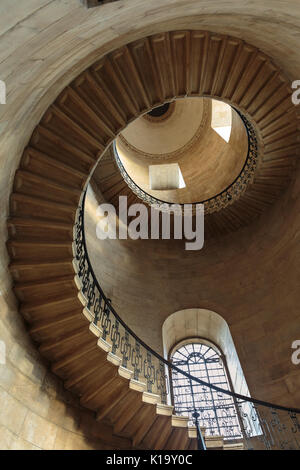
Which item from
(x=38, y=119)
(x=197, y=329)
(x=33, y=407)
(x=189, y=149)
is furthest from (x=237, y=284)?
(x=189, y=149)

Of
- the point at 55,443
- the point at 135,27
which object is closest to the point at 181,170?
the point at 135,27

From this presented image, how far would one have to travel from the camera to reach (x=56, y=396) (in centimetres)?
448

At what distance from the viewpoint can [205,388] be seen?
6.54 m

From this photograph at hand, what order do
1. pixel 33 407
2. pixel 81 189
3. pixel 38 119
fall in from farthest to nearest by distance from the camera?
pixel 81 189 → pixel 38 119 → pixel 33 407

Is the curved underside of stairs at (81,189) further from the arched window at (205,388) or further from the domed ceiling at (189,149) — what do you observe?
the domed ceiling at (189,149)

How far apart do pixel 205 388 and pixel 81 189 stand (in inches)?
199

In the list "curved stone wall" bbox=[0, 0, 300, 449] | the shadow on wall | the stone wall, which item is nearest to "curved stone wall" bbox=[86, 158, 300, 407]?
"curved stone wall" bbox=[0, 0, 300, 449]

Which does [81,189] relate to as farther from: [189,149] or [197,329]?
[189,149]

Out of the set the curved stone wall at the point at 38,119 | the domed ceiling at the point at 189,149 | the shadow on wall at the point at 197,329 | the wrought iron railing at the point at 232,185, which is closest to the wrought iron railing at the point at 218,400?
the curved stone wall at the point at 38,119

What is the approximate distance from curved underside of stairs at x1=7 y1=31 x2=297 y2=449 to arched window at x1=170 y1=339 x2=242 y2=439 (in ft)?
4.42

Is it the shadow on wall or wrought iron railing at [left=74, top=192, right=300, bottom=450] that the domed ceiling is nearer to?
the shadow on wall

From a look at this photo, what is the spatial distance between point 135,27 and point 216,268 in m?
6.29

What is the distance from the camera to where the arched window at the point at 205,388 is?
5.80m

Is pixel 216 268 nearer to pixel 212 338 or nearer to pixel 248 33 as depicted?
pixel 212 338
